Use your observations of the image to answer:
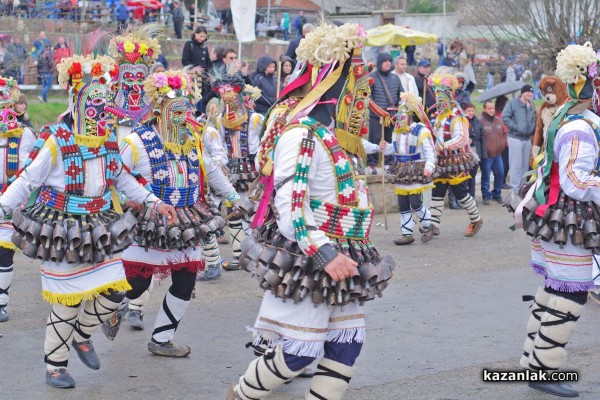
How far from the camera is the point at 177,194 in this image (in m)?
7.90

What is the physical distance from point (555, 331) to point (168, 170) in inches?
123

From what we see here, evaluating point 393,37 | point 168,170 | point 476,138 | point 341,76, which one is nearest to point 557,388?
point 341,76

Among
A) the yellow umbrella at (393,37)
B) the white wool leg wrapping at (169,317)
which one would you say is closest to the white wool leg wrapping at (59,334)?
the white wool leg wrapping at (169,317)

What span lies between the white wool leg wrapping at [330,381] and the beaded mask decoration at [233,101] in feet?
21.3

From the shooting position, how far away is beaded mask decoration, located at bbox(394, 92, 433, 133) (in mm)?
13117

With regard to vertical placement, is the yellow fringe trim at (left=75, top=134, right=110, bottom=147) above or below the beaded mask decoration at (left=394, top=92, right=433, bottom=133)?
above

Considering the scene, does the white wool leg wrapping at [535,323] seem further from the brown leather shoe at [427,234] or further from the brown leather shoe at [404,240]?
the brown leather shoe at [427,234]

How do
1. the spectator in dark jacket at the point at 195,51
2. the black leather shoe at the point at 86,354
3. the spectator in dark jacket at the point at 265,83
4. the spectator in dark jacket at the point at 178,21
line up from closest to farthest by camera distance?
the black leather shoe at the point at 86,354 < the spectator in dark jacket at the point at 265,83 < the spectator in dark jacket at the point at 195,51 < the spectator in dark jacket at the point at 178,21

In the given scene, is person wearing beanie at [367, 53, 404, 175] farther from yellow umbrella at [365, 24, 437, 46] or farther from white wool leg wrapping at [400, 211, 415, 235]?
yellow umbrella at [365, 24, 437, 46]

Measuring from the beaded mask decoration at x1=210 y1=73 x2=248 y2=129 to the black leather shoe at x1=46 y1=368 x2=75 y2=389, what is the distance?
5347 millimetres

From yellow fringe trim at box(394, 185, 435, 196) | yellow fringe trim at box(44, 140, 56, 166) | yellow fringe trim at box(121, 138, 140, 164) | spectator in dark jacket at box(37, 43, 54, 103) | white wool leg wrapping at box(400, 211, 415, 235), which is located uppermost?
yellow fringe trim at box(44, 140, 56, 166)

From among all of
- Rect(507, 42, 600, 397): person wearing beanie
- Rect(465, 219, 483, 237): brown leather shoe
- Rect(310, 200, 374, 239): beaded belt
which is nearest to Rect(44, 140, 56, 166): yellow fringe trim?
Rect(310, 200, 374, 239): beaded belt

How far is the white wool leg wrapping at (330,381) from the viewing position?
559 centimetres

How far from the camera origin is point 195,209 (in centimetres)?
800
